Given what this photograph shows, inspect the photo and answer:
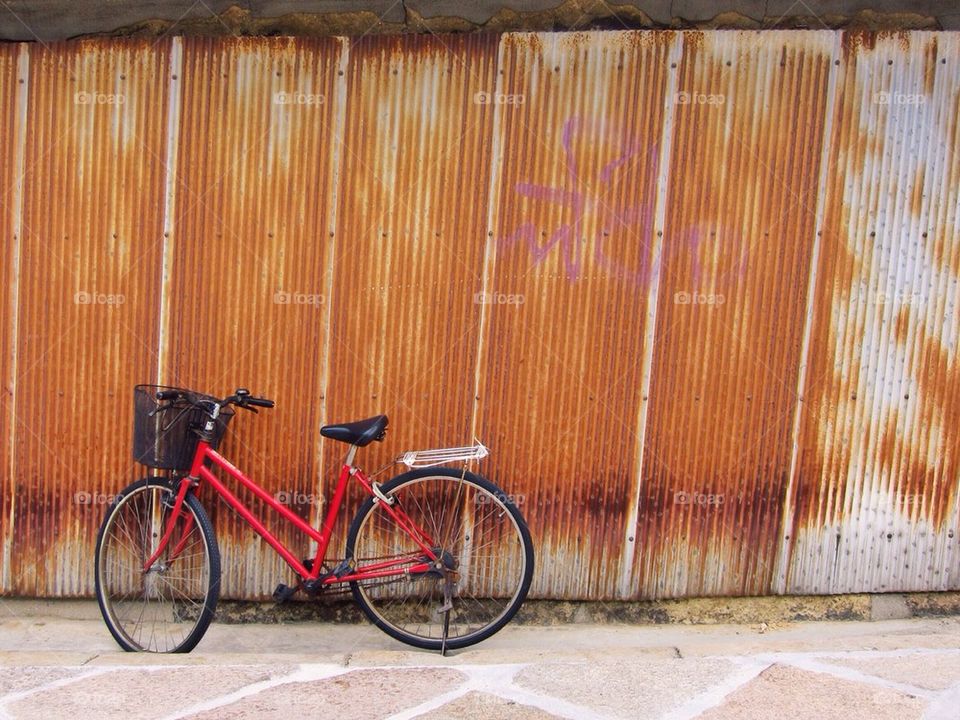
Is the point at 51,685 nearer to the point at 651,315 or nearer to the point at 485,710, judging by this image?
the point at 485,710

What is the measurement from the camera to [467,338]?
468 cm

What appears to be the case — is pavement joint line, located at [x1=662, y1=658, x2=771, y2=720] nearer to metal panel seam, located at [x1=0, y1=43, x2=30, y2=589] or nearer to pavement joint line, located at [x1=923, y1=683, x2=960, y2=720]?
pavement joint line, located at [x1=923, y1=683, x2=960, y2=720]

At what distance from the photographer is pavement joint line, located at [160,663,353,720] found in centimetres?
352

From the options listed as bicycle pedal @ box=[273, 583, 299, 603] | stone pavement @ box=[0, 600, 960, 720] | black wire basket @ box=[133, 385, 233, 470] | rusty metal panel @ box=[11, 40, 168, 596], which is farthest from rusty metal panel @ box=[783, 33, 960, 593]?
rusty metal panel @ box=[11, 40, 168, 596]

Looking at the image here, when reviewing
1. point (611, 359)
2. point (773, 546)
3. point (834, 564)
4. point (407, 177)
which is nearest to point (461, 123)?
point (407, 177)

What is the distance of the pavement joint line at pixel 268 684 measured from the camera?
352 cm

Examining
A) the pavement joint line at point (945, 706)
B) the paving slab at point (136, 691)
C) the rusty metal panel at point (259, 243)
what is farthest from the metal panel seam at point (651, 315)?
the paving slab at point (136, 691)

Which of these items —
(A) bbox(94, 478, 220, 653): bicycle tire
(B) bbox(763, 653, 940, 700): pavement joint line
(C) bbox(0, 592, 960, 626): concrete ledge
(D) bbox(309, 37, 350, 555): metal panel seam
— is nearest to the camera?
(B) bbox(763, 653, 940, 700): pavement joint line

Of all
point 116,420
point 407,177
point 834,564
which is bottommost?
point 834,564

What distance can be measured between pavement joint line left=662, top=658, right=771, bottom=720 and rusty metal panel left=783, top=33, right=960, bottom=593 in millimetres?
992

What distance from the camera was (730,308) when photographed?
183 inches

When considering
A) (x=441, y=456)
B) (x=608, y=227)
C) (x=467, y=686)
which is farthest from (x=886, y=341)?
(x=467, y=686)

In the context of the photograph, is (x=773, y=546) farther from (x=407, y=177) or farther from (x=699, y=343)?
(x=407, y=177)

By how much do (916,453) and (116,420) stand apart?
439 cm
